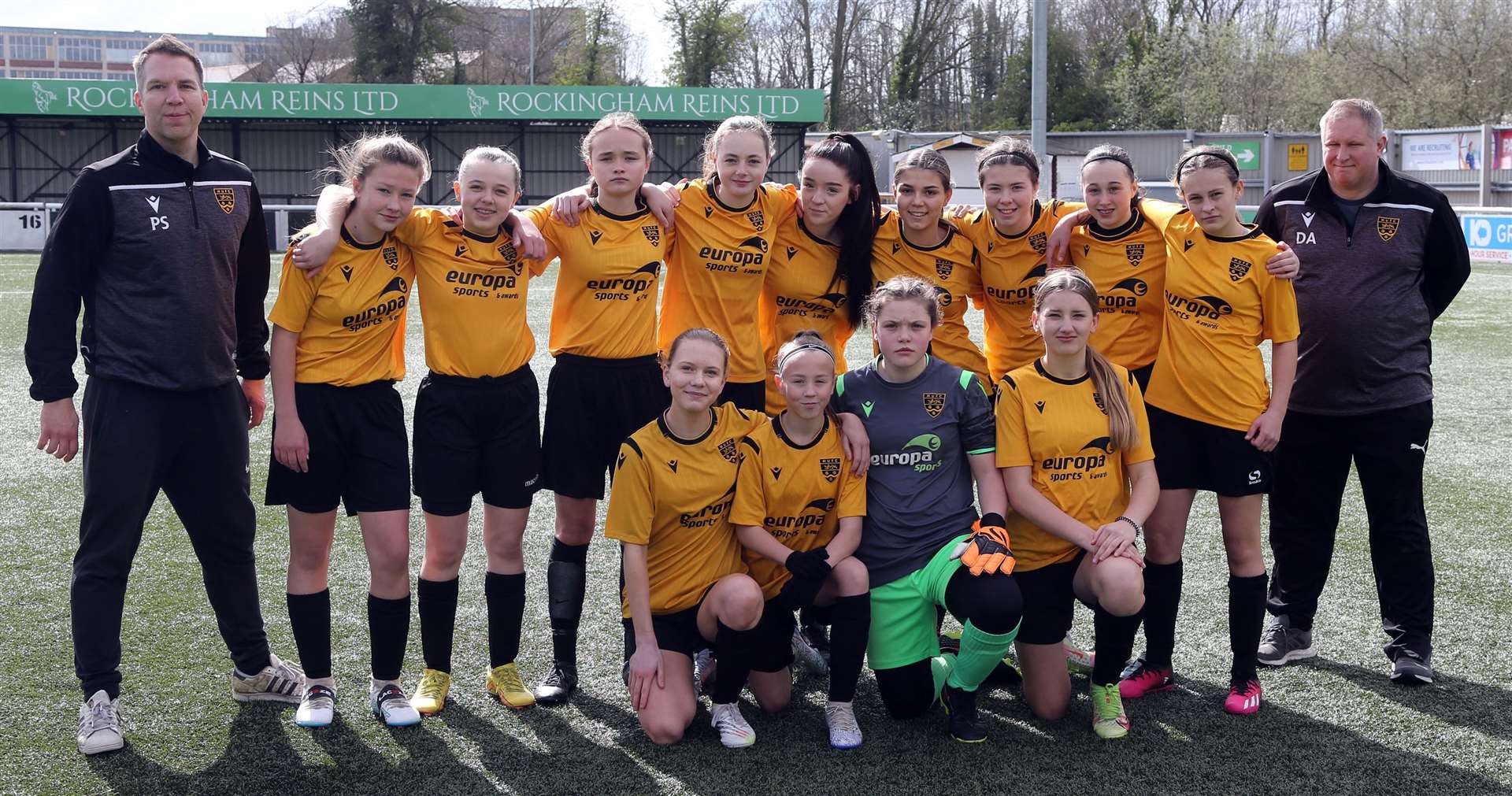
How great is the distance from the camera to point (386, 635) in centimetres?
376

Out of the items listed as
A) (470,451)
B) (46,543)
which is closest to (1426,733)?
(470,451)

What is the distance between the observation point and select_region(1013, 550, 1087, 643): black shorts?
3742mm

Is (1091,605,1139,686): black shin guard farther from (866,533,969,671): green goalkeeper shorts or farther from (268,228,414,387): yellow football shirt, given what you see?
(268,228,414,387): yellow football shirt

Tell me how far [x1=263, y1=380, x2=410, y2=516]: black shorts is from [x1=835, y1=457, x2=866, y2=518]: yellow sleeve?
1.32 metres

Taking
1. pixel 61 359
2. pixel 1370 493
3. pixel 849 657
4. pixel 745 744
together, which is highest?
pixel 61 359

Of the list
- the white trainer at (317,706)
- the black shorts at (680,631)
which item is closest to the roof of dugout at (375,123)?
the black shorts at (680,631)

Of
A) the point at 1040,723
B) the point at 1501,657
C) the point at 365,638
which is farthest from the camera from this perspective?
the point at 365,638

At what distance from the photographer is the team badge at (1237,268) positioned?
3877 millimetres

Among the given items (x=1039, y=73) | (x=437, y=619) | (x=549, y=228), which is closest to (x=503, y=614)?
(x=437, y=619)

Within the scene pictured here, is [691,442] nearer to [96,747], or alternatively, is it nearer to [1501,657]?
[96,747]

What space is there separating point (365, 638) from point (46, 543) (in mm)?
2134

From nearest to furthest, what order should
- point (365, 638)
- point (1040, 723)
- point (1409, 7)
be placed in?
1. point (1040, 723)
2. point (365, 638)
3. point (1409, 7)

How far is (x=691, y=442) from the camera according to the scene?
148 inches

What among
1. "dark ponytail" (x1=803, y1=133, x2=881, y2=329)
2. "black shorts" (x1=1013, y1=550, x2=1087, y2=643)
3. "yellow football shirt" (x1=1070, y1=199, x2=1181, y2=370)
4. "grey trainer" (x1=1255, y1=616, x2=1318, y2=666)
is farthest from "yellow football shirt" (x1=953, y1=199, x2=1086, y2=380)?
"grey trainer" (x1=1255, y1=616, x2=1318, y2=666)
